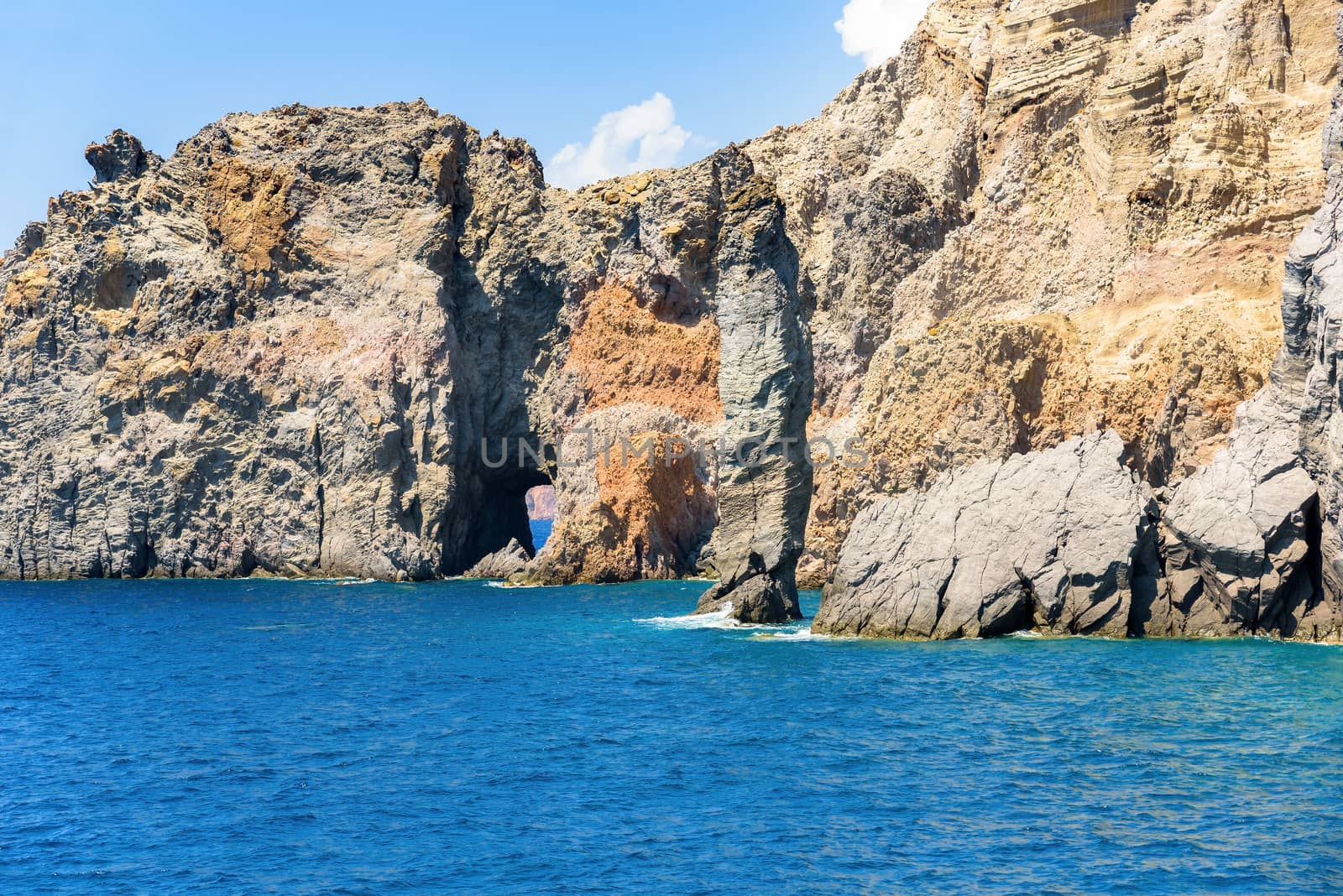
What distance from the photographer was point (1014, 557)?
43938 millimetres

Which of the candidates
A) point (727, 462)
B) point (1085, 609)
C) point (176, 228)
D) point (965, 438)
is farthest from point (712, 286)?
point (1085, 609)

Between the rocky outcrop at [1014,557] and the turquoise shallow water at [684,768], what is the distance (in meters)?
1.61

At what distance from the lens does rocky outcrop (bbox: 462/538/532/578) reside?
266 feet

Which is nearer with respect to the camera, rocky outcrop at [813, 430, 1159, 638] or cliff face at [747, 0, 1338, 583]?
rocky outcrop at [813, 430, 1159, 638]

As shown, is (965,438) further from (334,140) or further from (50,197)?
(50,197)

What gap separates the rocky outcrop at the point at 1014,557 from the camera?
43.3m

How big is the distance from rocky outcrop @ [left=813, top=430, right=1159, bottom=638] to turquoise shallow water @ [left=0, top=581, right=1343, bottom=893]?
1.61 m

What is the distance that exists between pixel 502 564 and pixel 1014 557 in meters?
44.6

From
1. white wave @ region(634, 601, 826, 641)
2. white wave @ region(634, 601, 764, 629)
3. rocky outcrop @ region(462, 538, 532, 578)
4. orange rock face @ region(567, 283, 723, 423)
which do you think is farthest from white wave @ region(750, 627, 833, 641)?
rocky outcrop @ region(462, 538, 532, 578)

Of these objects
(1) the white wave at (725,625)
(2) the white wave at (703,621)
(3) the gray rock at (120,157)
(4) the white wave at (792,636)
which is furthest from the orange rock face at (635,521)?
(3) the gray rock at (120,157)

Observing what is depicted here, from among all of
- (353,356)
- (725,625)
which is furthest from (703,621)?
(353,356)

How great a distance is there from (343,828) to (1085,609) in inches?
1106

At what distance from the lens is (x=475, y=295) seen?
287 feet

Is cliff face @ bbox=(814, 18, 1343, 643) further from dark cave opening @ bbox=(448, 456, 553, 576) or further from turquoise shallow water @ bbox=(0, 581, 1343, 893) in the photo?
dark cave opening @ bbox=(448, 456, 553, 576)
